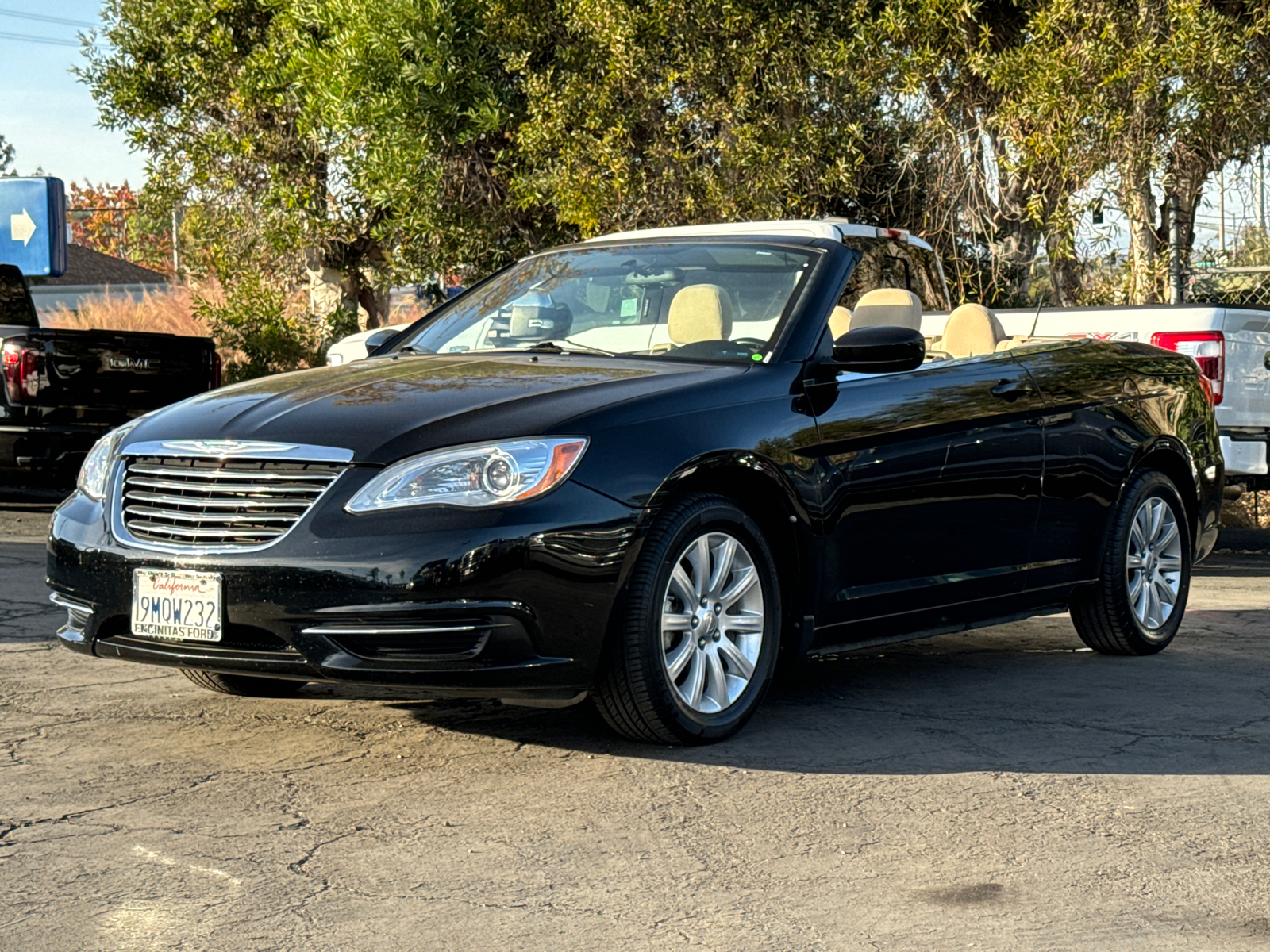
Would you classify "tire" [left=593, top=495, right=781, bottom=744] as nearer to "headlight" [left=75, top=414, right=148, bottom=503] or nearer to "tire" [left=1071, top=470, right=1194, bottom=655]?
"headlight" [left=75, top=414, right=148, bottom=503]

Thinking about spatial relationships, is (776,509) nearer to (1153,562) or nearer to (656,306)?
(656,306)

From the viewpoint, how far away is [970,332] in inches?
287

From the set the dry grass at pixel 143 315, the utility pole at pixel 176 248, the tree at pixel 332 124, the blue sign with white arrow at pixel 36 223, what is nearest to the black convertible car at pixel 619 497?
the tree at pixel 332 124

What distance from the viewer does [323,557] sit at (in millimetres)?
4719

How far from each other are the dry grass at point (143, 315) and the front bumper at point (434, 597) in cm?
2079

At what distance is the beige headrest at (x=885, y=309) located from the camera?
662 centimetres

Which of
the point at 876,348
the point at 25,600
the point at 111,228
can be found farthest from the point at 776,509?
the point at 111,228

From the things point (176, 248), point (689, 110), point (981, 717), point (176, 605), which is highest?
point (689, 110)

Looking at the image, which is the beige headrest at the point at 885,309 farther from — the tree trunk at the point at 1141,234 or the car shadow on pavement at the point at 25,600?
the tree trunk at the point at 1141,234

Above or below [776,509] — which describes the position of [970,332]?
above

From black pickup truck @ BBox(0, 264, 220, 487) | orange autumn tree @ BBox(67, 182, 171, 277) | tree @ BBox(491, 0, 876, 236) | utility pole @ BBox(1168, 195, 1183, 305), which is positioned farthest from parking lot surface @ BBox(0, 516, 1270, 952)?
orange autumn tree @ BBox(67, 182, 171, 277)

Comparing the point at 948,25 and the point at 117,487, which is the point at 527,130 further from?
the point at 117,487

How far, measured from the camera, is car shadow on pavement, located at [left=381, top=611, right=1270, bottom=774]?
17.1 feet

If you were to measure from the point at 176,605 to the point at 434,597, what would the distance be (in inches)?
31.9
